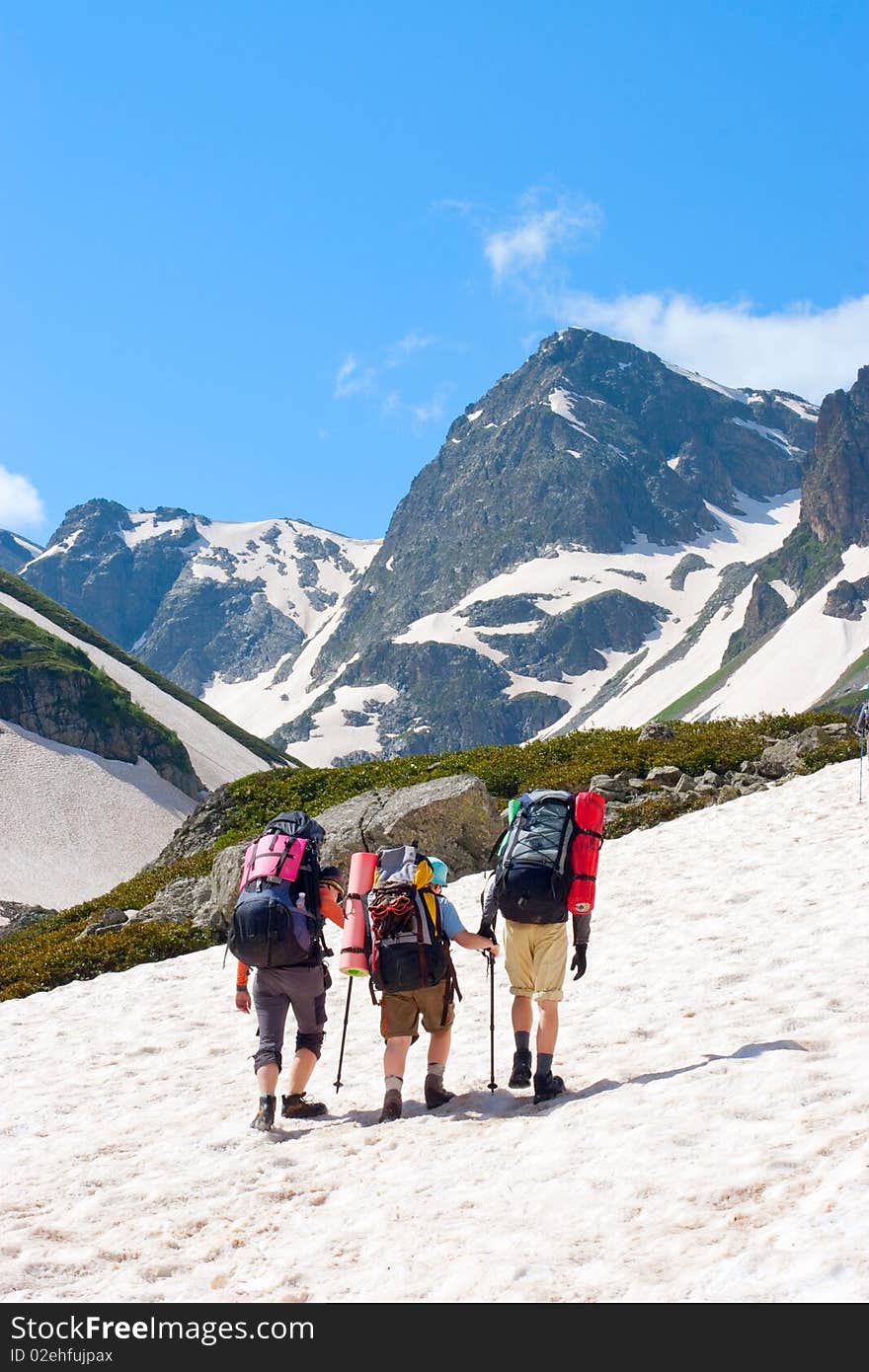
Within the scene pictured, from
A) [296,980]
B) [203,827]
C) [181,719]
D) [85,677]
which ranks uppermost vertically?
[85,677]

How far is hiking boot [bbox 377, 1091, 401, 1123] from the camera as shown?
8.79 m

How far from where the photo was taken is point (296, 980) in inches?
366

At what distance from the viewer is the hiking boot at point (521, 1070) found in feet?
29.7

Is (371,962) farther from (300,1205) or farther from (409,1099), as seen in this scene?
(300,1205)

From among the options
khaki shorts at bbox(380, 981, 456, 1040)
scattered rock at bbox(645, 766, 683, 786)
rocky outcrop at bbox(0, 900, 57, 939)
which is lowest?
rocky outcrop at bbox(0, 900, 57, 939)

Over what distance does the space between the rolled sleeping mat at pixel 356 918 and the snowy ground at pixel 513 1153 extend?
3.99 feet

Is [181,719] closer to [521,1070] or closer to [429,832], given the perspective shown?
[429,832]

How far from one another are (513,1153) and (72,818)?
201 feet

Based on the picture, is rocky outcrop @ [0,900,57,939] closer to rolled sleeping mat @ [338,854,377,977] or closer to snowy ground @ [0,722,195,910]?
rolled sleeping mat @ [338,854,377,977]

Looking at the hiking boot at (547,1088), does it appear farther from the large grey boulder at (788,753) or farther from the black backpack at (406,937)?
the large grey boulder at (788,753)

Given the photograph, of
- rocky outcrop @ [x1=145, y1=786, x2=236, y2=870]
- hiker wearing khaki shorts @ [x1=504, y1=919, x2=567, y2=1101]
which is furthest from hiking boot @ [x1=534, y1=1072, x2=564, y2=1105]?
rocky outcrop @ [x1=145, y1=786, x2=236, y2=870]

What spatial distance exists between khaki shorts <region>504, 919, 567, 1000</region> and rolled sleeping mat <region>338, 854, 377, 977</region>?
1.14m

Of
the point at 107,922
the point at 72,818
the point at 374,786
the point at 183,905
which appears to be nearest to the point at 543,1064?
the point at 183,905
